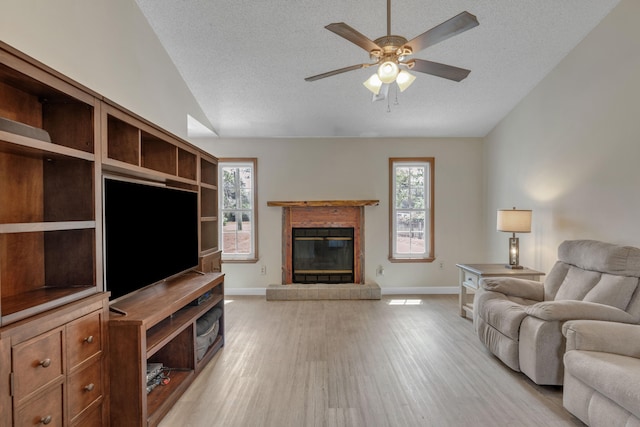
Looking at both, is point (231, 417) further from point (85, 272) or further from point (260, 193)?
point (260, 193)

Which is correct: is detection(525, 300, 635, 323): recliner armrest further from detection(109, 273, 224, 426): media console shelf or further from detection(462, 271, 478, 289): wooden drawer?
detection(109, 273, 224, 426): media console shelf

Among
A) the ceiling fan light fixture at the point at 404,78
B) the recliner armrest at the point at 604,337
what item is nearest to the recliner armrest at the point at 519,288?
the recliner armrest at the point at 604,337

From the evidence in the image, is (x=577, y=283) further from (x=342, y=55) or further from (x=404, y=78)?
(x=342, y=55)

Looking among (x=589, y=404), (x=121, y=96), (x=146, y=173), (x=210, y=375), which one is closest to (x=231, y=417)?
(x=210, y=375)

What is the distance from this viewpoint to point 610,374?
1789 mm

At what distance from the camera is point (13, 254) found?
1.63 meters

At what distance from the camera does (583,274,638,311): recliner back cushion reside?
244 centimetres

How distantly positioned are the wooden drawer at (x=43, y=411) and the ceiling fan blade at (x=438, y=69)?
2.74 meters

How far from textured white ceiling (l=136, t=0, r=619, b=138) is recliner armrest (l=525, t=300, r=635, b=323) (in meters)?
2.56

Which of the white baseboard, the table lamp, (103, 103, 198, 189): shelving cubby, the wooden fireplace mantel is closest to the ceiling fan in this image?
(103, 103, 198, 189): shelving cubby

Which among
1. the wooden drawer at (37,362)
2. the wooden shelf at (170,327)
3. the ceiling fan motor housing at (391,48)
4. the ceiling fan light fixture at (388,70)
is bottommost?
the wooden shelf at (170,327)

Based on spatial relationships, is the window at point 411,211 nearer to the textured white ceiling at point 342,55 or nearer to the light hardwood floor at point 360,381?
the textured white ceiling at point 342,55

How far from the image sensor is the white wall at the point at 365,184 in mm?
5262

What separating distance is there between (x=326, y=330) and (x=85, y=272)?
256 centimetres
